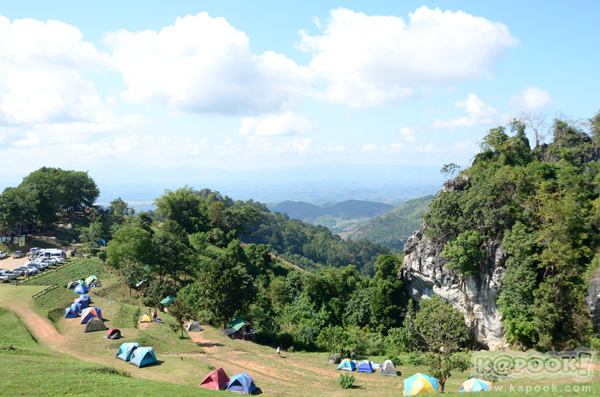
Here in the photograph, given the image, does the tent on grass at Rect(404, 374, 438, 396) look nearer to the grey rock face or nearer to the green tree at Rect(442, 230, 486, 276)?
the green tree at Rect(442, 230, 486, 276)

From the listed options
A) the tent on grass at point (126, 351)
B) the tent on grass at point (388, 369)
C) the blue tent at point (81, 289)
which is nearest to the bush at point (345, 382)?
the tent on grass at point (388, 369)

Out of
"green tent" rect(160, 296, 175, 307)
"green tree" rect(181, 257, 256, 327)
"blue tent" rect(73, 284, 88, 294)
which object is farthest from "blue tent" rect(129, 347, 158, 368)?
"blue tent" rect(73, 284, 88, 294)

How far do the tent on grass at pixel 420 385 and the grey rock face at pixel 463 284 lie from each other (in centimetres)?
1820

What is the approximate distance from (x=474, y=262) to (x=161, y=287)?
33097 millimetres

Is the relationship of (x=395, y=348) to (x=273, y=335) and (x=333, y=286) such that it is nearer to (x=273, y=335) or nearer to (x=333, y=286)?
(x=273, y=335)

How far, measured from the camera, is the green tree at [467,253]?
34094mm

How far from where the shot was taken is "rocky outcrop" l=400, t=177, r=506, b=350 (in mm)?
33438

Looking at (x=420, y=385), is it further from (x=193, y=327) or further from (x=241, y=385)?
(x=193, y=327)

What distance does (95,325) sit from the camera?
27281mm

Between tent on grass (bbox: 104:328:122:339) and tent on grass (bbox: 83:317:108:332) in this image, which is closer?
tent on grass (bbox: 104:328:122:339)

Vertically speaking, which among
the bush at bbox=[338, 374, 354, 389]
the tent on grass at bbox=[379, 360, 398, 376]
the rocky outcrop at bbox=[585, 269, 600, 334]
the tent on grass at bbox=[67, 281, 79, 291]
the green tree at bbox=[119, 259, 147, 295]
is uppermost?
the rocky outcrop at bbox=[585, 269, 600, 334]

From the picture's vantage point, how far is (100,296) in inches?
1422

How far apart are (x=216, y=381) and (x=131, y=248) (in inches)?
1174

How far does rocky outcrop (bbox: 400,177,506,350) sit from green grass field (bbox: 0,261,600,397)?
1213 centimetres
